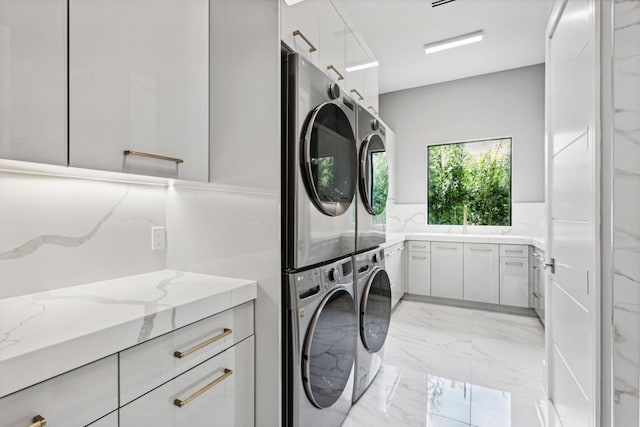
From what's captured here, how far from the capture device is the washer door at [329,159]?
128 centimetres

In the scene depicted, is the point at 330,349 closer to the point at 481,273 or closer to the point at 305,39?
the point at 305,39

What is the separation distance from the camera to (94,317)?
837 mm

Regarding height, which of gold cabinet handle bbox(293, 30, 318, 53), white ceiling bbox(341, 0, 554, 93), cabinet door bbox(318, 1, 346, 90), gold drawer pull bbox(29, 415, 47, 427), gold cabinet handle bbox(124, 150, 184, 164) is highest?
white ceiling bbox(341, 0, 554, 93)

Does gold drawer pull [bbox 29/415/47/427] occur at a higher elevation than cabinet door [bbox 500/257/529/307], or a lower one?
higher

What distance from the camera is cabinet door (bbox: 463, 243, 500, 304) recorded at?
350 centimetres

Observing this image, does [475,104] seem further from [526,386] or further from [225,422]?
[225,422]

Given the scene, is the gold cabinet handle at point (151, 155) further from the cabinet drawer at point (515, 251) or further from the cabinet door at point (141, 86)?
the cabinet drawer at point (515, 251)

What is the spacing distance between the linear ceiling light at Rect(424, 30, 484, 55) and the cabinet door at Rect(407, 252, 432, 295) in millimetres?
2322

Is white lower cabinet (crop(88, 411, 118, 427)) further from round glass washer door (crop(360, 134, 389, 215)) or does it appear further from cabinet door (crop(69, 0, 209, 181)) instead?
round glass washer door (crop(360, 134, 389, 215))

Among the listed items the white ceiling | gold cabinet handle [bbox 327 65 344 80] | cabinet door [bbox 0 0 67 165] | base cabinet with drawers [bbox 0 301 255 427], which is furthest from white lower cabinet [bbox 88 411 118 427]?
the white ceiling

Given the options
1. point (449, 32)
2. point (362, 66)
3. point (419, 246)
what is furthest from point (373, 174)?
point (419, 246)

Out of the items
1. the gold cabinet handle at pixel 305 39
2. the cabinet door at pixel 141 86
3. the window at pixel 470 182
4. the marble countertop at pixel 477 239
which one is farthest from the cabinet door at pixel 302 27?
the window at pixel 470 182

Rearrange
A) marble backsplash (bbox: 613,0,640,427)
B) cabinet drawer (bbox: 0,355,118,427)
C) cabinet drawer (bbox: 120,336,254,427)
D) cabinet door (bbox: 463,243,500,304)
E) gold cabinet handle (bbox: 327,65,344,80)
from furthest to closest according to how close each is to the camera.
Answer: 1. cabinet door (bbox: 463,243,500,304)
2. gold cabinet handle (bbox: 327,65,344,80)
3. marble backsplash (bbox: 613,0,640,427)
4. cabinet drawer (bbox: 120,336,254,427)
5. cabinet drawer (bbox: 0,355,118,427)

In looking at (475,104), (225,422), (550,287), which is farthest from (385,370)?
(475,104)
